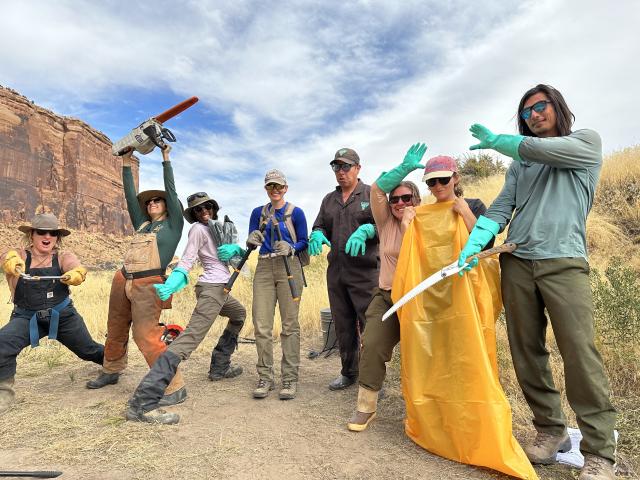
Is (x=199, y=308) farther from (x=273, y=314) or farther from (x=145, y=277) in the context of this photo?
(x=273, y=314)

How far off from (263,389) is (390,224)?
2.04 meters

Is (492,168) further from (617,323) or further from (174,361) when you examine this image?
(174,361)

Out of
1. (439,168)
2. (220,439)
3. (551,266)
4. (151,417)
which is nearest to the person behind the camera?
(551,266)

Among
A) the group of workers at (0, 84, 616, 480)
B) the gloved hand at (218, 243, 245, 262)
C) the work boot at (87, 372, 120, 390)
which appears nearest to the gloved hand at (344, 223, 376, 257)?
the group of workers at (0, 84, 616, 480)

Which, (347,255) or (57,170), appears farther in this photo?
(57,170)

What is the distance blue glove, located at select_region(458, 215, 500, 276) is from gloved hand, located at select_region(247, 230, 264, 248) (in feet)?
7.06

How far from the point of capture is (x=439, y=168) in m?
2.81

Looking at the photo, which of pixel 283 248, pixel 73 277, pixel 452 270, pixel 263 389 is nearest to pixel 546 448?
pixel 452 270

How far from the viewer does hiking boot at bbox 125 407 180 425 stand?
3287mm

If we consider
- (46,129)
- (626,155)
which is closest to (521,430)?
(626,155)

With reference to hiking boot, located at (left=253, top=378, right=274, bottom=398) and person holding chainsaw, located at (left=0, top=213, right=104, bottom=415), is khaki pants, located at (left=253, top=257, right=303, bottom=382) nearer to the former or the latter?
hiking boot, located at (left=253, top=378, right=274, bottom=398)

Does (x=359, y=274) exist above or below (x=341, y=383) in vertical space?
above

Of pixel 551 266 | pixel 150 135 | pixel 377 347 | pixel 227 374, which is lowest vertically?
Result: pixel 227 374

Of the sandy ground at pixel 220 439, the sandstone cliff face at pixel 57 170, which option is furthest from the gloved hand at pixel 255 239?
the sandstone cliff face at pixel 57 170
